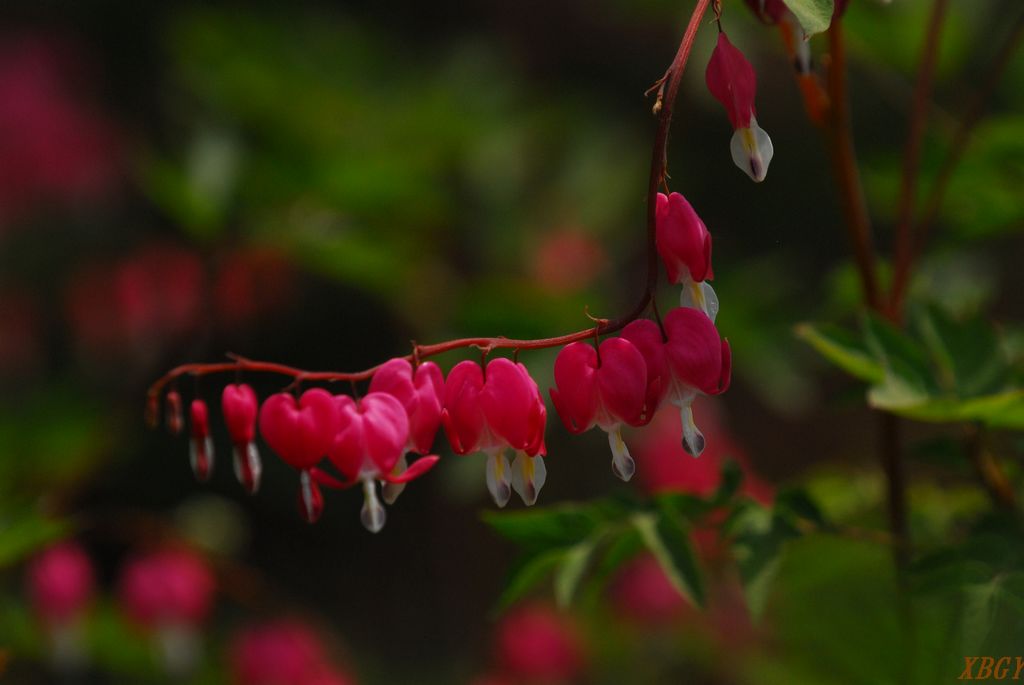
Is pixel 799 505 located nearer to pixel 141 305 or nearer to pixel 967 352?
pixel 967 352

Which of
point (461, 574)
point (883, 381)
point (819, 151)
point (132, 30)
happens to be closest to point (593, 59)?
point (819, 151)

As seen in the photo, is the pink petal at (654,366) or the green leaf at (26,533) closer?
the pink petal at (654,366)

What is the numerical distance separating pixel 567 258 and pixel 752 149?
151 centimetres

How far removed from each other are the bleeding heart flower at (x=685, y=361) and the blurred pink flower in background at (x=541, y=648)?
1.46 m

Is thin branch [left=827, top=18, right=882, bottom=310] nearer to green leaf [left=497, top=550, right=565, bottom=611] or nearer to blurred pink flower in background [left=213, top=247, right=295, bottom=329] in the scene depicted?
green leaf [left=497, top=550, right=565, bottom=611]

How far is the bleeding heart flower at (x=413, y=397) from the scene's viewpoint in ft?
2.38

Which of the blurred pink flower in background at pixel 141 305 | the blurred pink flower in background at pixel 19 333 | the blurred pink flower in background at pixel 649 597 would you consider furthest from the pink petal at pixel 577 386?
the blurred pink flower in background at pixel 19 333

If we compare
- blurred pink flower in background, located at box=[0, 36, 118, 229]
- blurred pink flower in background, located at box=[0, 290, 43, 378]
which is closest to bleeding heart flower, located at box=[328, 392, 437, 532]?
blurred pink flower in background, located at box=[0, 290, 43, 378]

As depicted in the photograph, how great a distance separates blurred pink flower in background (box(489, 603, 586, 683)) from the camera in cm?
205

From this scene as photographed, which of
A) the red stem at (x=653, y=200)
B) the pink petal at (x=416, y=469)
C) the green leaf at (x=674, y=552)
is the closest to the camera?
the red stem at (x=653, y=200)

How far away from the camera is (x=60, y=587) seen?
4.63ft

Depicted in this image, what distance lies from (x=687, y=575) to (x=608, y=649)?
1367 mm

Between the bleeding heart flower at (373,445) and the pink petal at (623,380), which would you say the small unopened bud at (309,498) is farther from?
the pink petal at (623,380)

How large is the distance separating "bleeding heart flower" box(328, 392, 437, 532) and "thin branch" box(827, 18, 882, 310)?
0.47m
